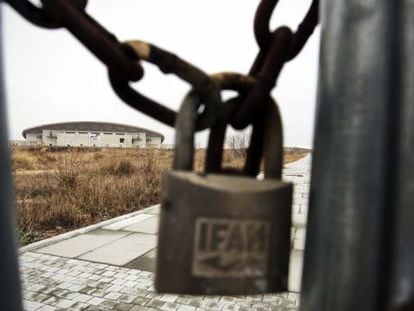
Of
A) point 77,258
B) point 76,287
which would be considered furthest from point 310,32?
point 77,258

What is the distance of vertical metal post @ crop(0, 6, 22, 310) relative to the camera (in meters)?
0.48

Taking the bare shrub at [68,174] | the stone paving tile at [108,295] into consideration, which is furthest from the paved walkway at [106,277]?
the bare shrub at [68,174]

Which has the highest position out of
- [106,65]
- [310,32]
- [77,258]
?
[310,32]

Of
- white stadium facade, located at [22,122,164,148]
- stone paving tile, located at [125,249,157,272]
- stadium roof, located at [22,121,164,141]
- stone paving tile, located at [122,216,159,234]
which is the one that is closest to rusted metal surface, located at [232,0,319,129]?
stone paving tile, located at [125,249,157,272]

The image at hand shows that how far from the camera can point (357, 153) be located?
1.66 feet

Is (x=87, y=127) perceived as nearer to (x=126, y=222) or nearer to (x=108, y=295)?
(x=126, y=222)

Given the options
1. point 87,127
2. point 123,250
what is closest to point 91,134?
point 87,127

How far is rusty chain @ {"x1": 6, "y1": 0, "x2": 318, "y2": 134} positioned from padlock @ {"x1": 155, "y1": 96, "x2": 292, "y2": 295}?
6 cm

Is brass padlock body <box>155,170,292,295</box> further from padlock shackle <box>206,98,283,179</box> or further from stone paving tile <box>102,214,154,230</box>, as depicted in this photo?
stone paving tile <box>102,214,154,230</box>

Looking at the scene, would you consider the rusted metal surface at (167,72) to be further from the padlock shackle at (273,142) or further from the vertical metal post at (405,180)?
the vertical metal post at (405,180)

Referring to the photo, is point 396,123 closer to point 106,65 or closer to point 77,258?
point 106,65

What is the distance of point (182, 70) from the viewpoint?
0.60 meters

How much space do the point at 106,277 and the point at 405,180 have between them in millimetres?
3147

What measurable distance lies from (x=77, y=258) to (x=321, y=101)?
3733 millimetres
